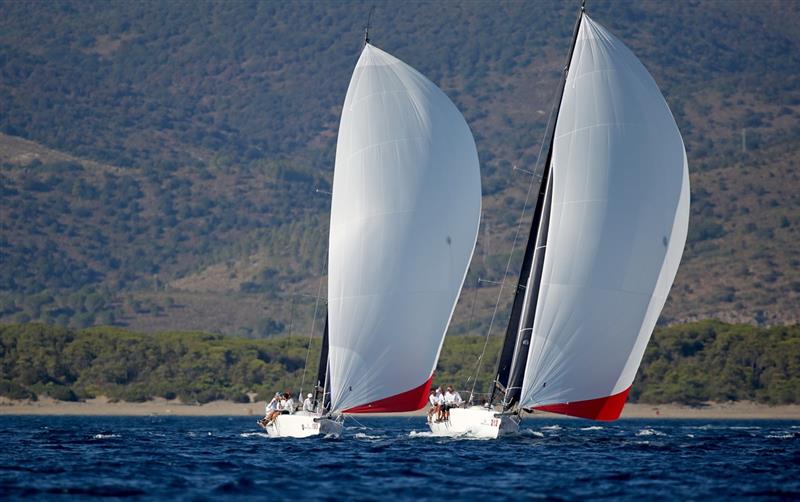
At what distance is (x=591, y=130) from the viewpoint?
44.3 metres

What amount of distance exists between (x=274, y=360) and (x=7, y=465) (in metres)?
70.7

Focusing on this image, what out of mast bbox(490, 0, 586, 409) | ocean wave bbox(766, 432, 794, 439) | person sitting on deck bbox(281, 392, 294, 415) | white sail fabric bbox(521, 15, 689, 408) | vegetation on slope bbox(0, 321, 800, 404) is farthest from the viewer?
vegetation on slope bbox(0, 321, 800, 404)

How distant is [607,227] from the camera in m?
43.7

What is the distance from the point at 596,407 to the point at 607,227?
5.31 metres

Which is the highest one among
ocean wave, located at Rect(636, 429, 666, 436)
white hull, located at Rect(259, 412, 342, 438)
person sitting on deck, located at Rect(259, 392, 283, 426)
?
person sitting on deck, located at Rect(259, 392, 283, 426)

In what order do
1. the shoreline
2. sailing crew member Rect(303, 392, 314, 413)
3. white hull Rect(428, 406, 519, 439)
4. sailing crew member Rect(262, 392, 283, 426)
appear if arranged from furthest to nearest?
the shoreline
sailing crew member Rect(262, 392, 283, 426)
sailing crew member Rect(303, 392, 314, 413)
white hull Rect(428, 406, 519, 439)

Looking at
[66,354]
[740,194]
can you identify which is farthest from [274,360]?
[740,194]

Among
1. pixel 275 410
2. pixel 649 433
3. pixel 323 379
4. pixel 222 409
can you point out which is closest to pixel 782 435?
pixel 649 433

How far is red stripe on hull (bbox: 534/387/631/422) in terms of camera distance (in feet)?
146

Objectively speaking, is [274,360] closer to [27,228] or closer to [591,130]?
[591,130]

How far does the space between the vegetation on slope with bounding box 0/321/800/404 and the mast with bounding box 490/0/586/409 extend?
46867mm

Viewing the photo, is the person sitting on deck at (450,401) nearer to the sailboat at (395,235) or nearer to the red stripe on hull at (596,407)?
the sailboat at (395,235)

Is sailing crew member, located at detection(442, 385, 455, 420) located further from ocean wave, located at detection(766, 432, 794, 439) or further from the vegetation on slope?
the vegetation on slope

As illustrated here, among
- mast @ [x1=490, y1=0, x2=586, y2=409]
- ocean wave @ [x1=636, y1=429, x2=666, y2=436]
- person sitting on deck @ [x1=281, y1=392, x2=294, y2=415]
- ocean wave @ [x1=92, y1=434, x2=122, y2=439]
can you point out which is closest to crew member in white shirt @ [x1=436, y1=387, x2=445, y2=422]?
mast @ [x1=490, y1=0, x2=586, y2=409]
